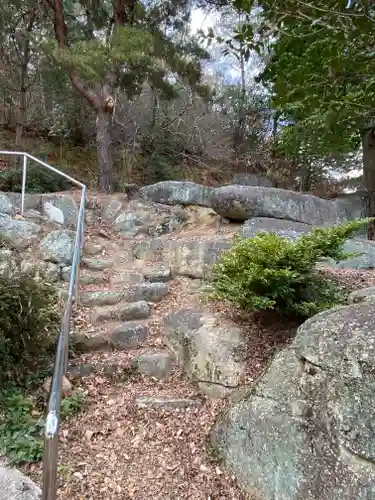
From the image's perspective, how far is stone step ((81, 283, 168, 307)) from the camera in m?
3.89

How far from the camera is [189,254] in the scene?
4.69 meters

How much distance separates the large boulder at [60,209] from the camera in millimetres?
5652

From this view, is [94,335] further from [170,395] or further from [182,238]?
[182,238]

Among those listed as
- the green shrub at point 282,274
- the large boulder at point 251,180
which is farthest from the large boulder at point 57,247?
the large boulder at point 251,180

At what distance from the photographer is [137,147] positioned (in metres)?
9.73

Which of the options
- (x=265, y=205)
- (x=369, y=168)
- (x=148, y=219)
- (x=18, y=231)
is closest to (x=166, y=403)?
(x=18, y=231)

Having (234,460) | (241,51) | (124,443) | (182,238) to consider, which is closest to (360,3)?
(241,51)

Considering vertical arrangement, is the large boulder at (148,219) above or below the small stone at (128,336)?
above

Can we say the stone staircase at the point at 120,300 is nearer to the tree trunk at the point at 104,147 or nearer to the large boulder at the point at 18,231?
the large boulder at the point at 18,231

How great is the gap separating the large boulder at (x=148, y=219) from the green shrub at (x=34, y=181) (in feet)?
5.76

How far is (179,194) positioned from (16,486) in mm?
4889

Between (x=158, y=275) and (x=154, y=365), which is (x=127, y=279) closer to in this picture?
(x=158, y=275)

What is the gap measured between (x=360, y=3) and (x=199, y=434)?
2.65 meters

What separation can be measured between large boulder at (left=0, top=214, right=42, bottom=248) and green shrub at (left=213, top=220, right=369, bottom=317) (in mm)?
2667
